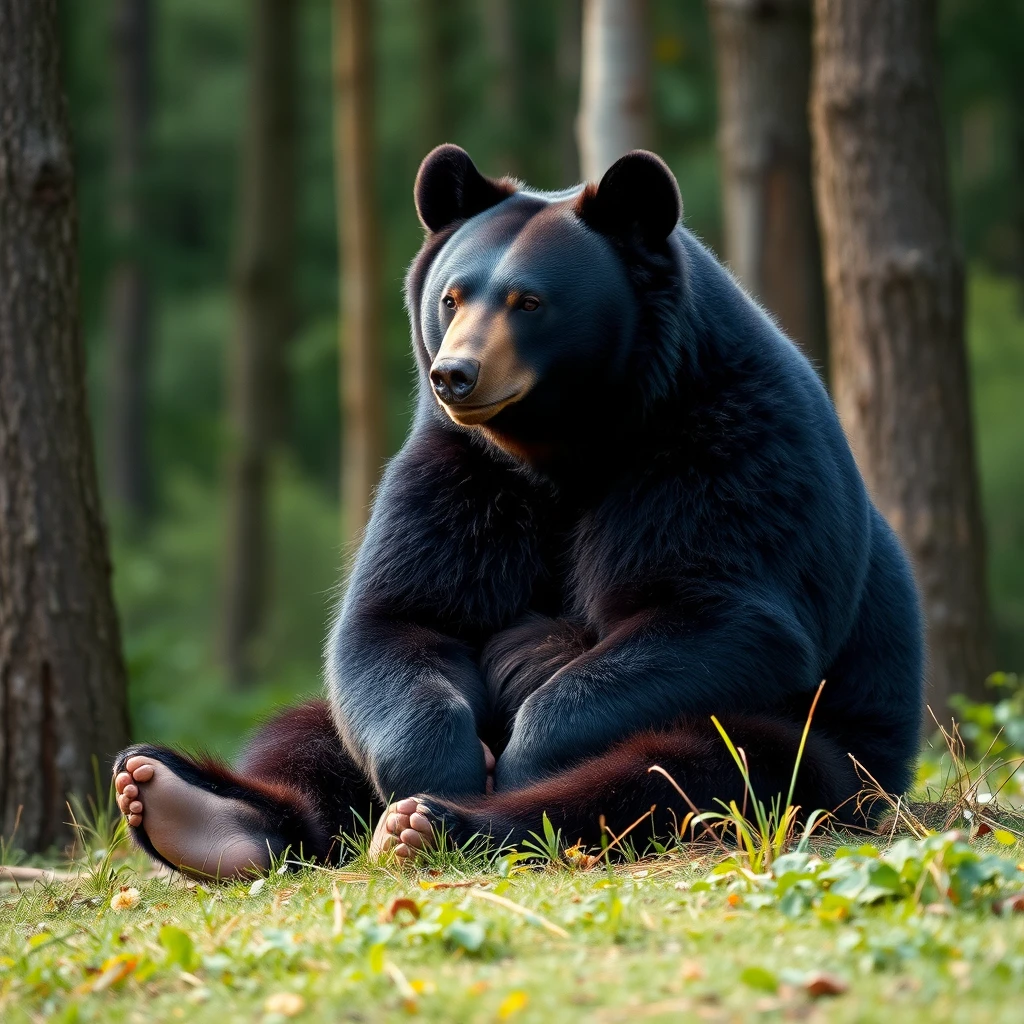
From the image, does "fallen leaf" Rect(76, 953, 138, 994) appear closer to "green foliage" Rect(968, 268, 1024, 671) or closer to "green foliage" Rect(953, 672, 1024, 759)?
"green foliage" Rect(953, 672, 1024, 759)

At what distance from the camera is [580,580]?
15.2ft

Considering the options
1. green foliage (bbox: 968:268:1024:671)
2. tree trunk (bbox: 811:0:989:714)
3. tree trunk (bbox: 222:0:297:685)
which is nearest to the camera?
tree trunk (bbox: 811:0:989:714)

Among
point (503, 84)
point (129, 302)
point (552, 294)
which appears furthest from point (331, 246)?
point (552, 294)

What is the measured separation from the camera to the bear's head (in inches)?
177

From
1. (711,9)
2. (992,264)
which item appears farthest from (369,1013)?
(992,264)

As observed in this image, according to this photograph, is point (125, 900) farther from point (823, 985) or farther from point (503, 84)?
point (503, 84)

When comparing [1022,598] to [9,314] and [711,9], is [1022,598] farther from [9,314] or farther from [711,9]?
[9,314]

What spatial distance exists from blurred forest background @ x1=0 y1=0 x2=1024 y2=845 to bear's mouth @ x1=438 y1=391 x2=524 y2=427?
2.23 meters

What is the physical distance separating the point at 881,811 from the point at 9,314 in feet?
12.3

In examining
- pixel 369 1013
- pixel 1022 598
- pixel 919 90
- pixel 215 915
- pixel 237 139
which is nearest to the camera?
pixel 369 1013

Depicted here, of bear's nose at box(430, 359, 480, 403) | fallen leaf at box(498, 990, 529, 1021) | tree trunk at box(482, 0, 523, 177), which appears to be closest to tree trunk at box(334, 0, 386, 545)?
tree trunk at box(482, 0, 523, 177)

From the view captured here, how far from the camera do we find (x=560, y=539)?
15.7ft

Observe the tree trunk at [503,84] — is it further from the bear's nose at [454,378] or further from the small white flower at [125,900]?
the small white flower at [125,900]

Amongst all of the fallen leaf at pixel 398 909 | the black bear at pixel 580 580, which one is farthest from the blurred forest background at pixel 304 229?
the fallen leaf at pixel 398 909
